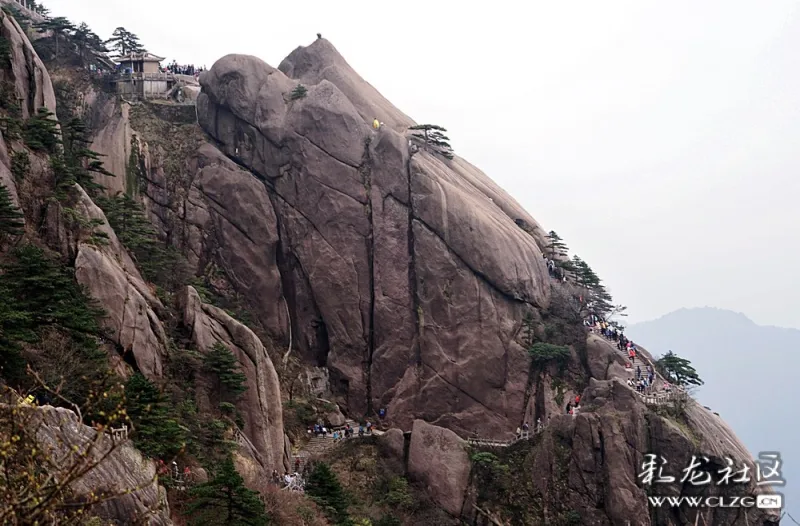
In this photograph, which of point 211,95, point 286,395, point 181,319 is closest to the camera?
point 181,319

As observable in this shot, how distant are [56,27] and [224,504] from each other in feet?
133

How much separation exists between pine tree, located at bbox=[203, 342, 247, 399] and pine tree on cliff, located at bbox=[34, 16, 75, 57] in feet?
97.6

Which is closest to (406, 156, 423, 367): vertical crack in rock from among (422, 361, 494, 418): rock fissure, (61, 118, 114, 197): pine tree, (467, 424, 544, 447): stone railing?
(422, 361, 494, 418): rock fissure

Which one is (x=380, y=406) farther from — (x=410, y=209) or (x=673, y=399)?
(x=673, y=399)

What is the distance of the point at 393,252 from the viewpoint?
47125 millimetres

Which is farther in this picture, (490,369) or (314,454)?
(490,369)

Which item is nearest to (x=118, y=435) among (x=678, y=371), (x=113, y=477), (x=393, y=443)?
(x=113, y=477)

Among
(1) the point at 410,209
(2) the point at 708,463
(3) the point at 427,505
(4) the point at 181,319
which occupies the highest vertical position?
(1) the point at 410,209

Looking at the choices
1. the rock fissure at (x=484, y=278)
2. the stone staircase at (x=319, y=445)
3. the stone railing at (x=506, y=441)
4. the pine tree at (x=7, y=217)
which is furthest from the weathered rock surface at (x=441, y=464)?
the pine tree at (x=7, y=217)

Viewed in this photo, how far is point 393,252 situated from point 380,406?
9.16 meters

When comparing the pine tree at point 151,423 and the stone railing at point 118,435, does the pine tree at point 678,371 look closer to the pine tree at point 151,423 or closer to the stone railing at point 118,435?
the pine tree at point 151,423

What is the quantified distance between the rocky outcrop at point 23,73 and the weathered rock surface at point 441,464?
80.6 feet

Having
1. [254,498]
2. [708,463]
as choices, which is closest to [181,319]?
[254,498]

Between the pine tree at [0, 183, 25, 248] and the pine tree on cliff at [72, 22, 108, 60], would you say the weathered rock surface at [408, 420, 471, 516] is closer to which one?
the pine tree at [0, 183, 25, 248]
